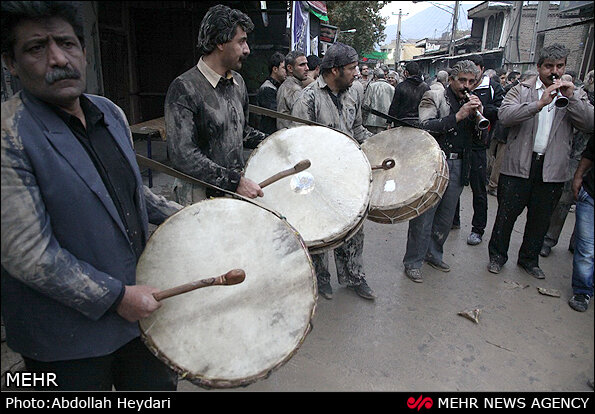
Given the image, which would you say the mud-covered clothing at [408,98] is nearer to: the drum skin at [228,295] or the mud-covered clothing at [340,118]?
the mud-covered clothing at [340,118]

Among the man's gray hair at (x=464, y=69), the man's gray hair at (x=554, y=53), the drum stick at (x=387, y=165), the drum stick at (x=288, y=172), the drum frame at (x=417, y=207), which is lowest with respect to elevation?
the drum frame at (x=417, y=207)

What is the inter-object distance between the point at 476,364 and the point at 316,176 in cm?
161

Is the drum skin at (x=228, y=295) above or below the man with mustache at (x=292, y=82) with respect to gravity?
below

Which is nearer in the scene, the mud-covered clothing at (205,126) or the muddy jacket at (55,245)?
the muddy jacket at (55,245)

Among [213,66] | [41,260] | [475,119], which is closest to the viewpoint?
[41,260]

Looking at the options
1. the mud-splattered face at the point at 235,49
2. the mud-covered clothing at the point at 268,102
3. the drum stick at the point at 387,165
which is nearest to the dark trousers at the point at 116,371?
the mud-splattered face at the point at 235,49

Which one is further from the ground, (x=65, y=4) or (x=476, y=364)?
(x=65, y=4)

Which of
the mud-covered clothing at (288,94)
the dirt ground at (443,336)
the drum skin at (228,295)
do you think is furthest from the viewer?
the mud-covered clothing at (288,94)

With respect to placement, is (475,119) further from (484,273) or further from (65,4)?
(65,4)

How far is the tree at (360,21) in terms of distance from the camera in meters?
21.4

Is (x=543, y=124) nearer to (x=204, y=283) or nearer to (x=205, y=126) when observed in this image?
(x=205, y=126)

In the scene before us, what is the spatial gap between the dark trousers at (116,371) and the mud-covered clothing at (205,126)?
0.84 metres
